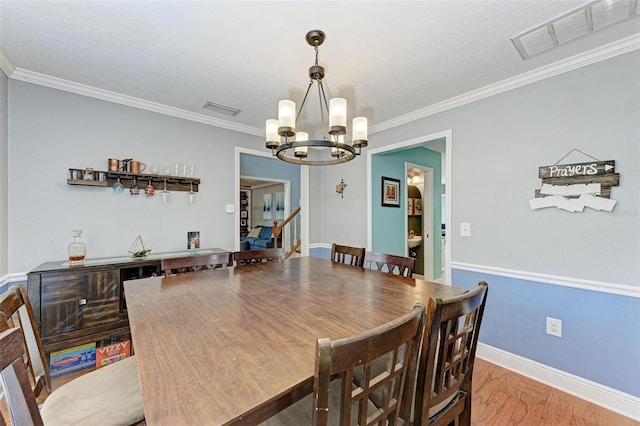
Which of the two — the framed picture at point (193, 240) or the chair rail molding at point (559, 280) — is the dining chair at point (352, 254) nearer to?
the chair rail molding at point (559, 280)

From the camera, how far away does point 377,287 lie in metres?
1.65

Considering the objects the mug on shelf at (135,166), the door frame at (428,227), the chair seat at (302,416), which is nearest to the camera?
the chair seat at (302,416)

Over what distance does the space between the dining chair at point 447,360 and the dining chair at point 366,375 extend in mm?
A: 86

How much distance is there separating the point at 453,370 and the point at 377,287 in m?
0.59

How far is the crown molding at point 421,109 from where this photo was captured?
190 centimetres

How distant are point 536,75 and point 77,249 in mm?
4149

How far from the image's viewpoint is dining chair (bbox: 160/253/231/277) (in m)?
1.95

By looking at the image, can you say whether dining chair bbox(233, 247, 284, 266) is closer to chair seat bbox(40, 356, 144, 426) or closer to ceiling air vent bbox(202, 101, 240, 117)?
chair seat bbox(40, 356, 144, 426)

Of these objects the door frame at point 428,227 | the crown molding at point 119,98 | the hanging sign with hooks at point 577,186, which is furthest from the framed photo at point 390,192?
the crown molding at point 119,98

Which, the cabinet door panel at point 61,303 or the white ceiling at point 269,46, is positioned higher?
the white ceiling at point 269,46

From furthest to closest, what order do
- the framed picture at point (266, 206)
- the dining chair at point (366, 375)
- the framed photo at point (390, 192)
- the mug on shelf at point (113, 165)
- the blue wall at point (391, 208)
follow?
the framed picture at point (266, 206)
the framed photo at point (390, 192)
the blue wall at point (391, 208)
the mug on shelf at point (113, 165)
the dining chair at point (366, 375)

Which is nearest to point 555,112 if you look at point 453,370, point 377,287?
point 377,287

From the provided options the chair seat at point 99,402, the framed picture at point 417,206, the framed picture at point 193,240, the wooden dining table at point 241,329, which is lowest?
the chair seat at point 99,402

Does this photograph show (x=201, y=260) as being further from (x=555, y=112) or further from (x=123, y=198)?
(x=555, y=112)
